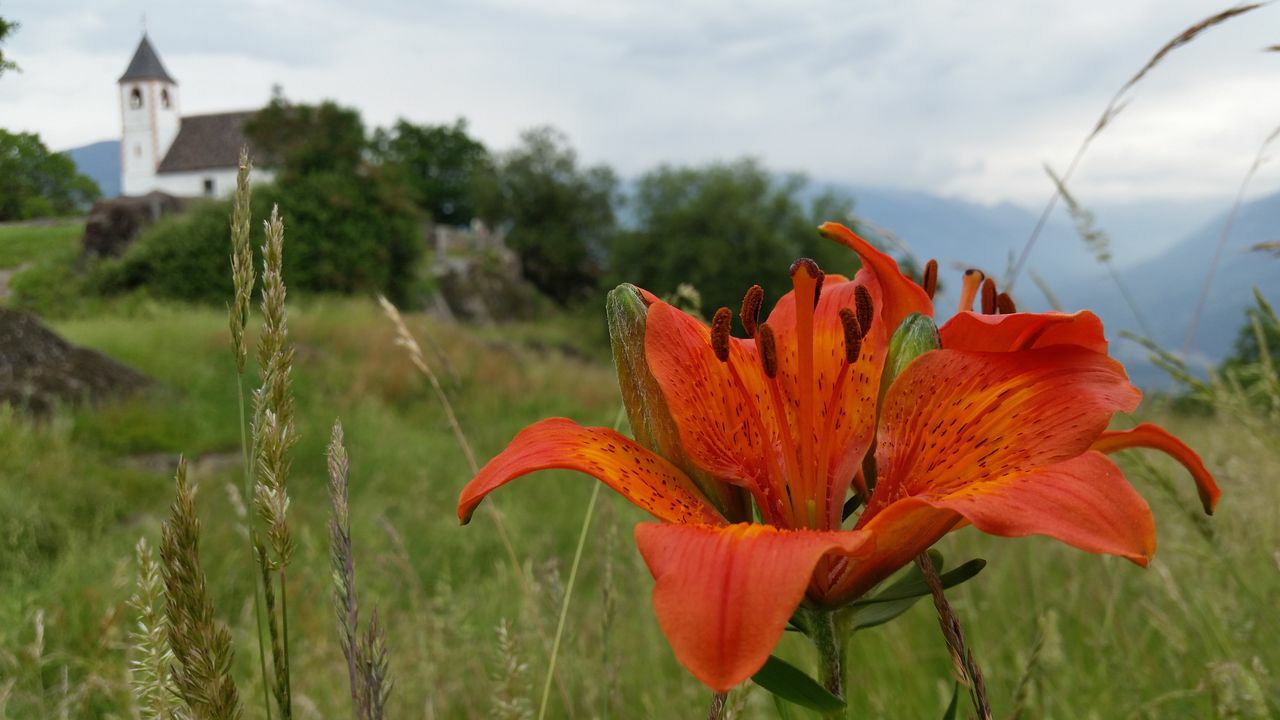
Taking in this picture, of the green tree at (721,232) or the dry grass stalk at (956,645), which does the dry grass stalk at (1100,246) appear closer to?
the dry grass stalk at (956,645)

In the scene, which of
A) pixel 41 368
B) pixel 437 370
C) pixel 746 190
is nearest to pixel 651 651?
pixel 41 368

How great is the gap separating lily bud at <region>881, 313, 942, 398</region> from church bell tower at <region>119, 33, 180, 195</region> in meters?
4.20

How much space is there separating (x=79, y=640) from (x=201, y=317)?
472 centimetres

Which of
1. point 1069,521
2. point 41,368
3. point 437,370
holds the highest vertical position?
point 1069,521

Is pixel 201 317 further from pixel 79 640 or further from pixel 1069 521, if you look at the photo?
pixel 1069 521

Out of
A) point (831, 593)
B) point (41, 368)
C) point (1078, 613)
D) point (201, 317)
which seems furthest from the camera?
point (201, 317)

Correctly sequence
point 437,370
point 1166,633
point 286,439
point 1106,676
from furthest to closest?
point 437,370 < point 1106,676 < point 1166,633 < point 286,439

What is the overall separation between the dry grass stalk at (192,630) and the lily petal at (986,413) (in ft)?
1.87

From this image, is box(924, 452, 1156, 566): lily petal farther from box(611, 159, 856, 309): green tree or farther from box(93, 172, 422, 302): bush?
box(611, 159, 856, 309): green tree

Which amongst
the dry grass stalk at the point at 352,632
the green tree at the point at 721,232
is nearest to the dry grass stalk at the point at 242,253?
the dry grass stalk at the point at 352,632

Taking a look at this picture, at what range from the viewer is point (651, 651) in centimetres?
288

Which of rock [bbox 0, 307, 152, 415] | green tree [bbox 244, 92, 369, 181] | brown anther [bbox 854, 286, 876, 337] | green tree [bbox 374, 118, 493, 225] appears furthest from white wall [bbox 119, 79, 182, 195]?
green tree [bbox 374, 118, 493, 225]

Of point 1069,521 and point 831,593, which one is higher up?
point 1069,521

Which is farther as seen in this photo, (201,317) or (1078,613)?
(201,317)
